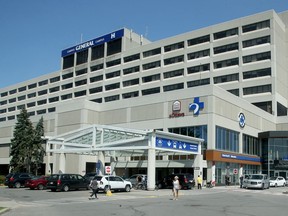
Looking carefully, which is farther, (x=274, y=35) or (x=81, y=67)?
(x=81, y=67)

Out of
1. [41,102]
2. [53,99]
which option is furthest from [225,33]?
[41,102]

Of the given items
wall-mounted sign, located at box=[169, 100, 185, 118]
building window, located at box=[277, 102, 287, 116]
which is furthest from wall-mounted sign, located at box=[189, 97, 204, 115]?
building window, located at box=[277, 102, 287, 116]

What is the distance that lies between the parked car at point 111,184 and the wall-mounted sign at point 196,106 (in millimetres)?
19280

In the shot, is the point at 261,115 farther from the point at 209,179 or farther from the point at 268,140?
the point at 209,179

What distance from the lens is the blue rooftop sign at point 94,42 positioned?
96.6 metres

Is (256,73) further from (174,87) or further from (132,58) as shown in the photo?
(132,58)

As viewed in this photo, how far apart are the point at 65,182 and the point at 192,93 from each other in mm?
23566

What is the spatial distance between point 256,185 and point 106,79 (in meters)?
59.7

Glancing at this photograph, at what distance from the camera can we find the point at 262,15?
7244cm

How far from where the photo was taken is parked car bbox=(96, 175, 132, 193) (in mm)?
32062

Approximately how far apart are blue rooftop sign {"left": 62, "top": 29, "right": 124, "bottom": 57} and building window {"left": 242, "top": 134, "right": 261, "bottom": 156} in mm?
46042

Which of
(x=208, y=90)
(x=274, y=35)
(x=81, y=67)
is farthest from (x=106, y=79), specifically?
(x=208, y=90)

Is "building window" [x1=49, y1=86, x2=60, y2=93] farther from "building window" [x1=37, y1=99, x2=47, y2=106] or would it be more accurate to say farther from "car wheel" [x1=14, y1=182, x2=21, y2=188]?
"car wheel" [x1=14, y1=182, x2=21, y2=188]

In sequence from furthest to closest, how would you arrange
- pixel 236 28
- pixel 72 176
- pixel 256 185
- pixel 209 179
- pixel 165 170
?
pixel 236 28
pixel 165 170
pixel 209 179
pixel 256 185
pixel 72 176
